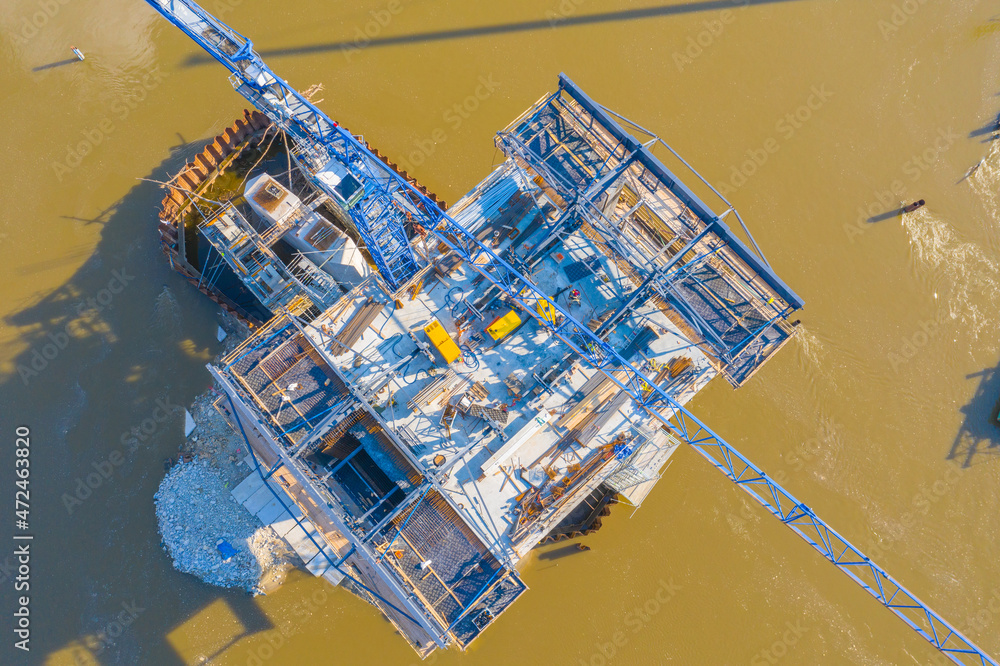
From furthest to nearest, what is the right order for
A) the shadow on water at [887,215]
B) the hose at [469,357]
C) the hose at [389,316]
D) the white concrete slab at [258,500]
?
the shadow on water at [887,215] < the white concrete slab at [258,500] < the hose at [389,316] < the hose at [469,357]

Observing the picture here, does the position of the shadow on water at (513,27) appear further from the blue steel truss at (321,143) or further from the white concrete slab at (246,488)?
the white concrete slab at (246,488)

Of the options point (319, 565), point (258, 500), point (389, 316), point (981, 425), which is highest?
point (389, 316)

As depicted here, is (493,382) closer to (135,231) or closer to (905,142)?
(135,231)

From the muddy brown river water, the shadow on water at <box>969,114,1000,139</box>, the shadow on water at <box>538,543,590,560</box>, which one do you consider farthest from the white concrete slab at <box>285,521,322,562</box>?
the shadow on water at <box>969,114,1000,139</box>

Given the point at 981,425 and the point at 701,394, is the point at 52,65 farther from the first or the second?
the point at 981,425

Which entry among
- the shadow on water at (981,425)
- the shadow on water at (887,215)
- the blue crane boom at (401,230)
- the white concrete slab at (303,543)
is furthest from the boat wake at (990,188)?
the white concrete slab at (303,543)

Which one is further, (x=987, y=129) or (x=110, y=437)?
(x=987, y=129)

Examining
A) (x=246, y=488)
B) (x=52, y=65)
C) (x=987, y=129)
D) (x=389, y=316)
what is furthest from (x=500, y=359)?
(x=987, y=129)
